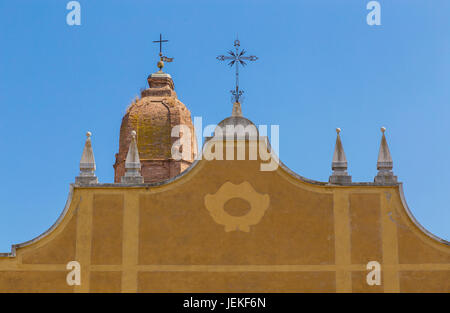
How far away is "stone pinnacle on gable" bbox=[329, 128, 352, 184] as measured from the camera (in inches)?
Answer: 699

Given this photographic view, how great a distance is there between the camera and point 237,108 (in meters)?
18.7

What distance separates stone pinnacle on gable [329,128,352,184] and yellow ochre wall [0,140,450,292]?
0.62ft

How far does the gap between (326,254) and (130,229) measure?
455 cm

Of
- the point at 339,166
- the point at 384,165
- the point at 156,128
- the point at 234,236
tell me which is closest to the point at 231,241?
the point at 234,236

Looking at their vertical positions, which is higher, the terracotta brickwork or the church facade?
the terracotta brickwork

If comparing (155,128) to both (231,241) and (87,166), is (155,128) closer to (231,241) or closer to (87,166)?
(87,166)

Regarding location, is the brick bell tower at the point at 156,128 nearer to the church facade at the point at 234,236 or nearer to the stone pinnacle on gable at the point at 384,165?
the church facade at the point at 234,236

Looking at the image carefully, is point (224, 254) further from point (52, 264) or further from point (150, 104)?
point (150, 104)

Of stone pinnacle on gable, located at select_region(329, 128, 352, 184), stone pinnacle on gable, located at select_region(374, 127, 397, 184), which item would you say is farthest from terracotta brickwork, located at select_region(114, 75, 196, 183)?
stone pinnacle on gable, located at select_region(374, 127, 397, 184)

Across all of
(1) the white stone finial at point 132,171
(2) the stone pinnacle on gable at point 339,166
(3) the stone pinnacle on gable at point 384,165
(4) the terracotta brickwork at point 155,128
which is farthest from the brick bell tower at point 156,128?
(3) the stone pinnacle on gable at point 384,165

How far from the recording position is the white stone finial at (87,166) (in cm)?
1778

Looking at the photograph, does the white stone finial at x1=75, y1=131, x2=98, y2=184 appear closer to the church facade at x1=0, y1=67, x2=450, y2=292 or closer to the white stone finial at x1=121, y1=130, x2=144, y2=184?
the church facade at x1=0, y1=67, x2=450, y2=292
